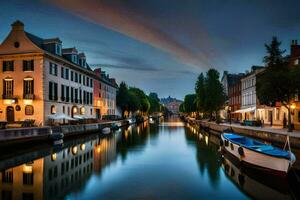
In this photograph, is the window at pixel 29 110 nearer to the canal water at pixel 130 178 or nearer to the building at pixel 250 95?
the canal water at pixel 130 178

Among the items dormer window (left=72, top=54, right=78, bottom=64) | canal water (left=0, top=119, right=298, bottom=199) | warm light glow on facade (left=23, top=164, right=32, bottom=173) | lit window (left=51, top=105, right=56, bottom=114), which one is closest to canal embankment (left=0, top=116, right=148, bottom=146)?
canal water (left=0, top=119, right=298, bottom=199)

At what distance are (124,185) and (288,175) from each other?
9267 millimetres


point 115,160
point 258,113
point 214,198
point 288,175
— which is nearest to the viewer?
point 214,198

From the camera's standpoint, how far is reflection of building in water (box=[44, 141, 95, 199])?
15.5 m

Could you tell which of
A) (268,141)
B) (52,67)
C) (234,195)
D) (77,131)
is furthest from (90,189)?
(52,67)

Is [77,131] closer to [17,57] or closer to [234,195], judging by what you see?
[17,57]

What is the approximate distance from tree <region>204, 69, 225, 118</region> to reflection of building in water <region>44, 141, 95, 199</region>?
1733 inches

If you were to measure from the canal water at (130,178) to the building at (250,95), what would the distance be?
35.5 metres

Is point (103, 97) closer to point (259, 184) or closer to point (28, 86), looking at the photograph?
point (28, 86)

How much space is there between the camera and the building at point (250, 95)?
192 ft

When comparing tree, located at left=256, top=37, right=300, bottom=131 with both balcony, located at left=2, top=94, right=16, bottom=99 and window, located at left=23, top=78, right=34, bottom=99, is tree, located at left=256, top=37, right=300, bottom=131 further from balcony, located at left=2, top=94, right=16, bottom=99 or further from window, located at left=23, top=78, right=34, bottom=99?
balcony, located at left=2, top=94, right=16, bottom=99

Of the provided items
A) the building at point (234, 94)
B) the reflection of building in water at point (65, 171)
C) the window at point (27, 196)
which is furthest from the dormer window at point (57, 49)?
the building at point (234, 94)

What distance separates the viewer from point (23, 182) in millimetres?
16531

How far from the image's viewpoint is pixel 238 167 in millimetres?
20703
